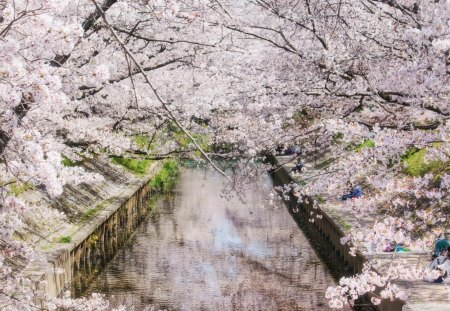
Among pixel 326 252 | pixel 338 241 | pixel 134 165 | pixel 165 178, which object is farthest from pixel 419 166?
pixel 165 178

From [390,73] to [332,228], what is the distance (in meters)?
9.98

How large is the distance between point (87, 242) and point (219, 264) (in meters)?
3.64

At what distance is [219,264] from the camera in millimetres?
17781

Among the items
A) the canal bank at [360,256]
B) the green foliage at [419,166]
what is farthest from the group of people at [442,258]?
the green foliage at [419,166]

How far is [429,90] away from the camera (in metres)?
8.08

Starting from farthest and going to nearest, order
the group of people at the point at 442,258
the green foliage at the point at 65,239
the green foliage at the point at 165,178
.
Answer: the green foliage at the point at 165,178 < the green foliage at the point at 65,239 < the group of people at the point at 442,258

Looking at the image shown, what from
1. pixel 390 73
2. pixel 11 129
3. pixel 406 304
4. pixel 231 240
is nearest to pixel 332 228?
pixel 231 240

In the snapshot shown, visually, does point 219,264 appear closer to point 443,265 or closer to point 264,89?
point 264,89

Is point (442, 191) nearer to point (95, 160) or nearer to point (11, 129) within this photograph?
point (11, 129)

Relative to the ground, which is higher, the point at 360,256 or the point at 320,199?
the point at 320,199

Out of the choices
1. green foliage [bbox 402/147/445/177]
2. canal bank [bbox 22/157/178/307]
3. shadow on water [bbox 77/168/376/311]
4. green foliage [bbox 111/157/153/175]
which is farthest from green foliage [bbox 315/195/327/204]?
green foliage [bbox 111/157/153/175]

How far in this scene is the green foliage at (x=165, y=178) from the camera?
31.3 meters

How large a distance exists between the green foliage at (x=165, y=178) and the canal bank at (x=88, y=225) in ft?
8.18

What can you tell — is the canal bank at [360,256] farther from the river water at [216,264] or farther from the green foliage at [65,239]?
the green foliage at [65,239]
